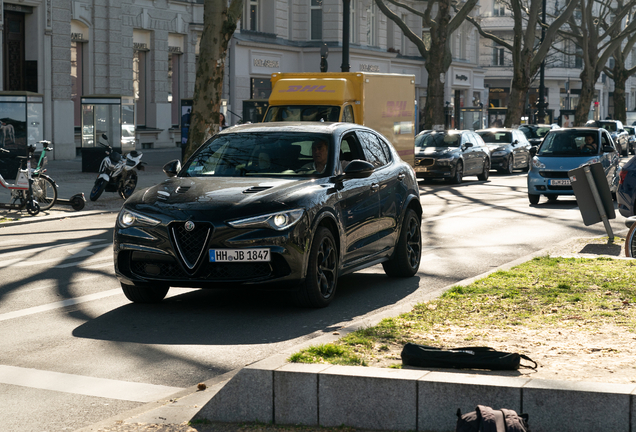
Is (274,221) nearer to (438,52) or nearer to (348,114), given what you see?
(348,114)

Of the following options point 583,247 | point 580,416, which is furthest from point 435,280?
point 580,416

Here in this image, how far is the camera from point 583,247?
12.4 m

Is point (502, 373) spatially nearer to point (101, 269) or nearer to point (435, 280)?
point (435, 280)

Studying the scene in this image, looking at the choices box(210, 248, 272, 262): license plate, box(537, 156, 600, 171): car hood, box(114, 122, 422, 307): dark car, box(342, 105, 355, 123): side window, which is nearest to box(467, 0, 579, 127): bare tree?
box(342, 105, 355, 123): side window

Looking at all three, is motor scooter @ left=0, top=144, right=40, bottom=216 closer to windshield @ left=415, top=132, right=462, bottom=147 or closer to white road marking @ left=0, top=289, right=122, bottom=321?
white road marking @ left=0, top=289, right=122, bottom=321

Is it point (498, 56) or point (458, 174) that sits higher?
point (498, 56)

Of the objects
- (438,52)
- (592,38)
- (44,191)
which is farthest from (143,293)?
(592,38)

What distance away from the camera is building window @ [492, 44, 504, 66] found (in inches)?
3529

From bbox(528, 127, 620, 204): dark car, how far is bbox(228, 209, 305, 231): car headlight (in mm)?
12957

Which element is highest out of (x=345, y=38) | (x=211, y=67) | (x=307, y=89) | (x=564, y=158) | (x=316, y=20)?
(x=316, y=20)

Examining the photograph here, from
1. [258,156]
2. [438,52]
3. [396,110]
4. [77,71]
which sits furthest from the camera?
[438,52]

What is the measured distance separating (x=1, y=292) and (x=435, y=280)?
4263mm

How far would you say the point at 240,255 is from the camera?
25.6ft

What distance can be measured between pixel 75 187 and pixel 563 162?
10628mm
